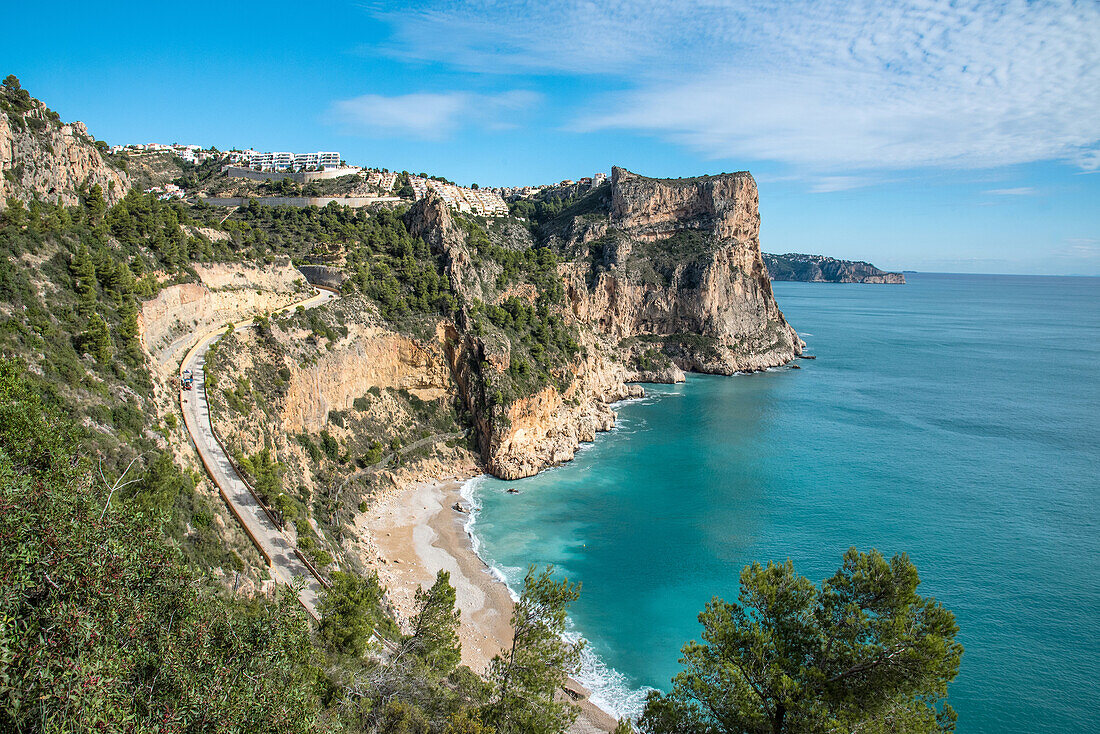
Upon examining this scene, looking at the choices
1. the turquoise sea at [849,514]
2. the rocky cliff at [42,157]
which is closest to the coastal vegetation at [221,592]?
the rocky cliff at [42,157]

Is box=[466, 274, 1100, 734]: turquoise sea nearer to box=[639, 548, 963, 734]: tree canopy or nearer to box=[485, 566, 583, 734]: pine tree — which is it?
box=[485, 566, 583, 734]: pine tree

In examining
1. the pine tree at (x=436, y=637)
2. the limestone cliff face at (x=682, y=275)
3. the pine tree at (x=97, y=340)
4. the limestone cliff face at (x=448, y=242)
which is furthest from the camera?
the limestone cliff face at (x=682, y=275)

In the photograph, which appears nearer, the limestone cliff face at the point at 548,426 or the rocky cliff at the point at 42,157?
the rocky cliff at the point at 42,157

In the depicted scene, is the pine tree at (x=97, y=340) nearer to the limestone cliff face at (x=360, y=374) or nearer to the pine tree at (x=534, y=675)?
the limestone cliff face at (x=360, y=374)

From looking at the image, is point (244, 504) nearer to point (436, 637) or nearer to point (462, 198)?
point (436, 637)

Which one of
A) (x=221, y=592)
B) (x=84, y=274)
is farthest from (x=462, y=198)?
(x=221, y=592)

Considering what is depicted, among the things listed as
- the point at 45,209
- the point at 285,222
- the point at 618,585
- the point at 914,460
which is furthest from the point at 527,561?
the point at 285,222
